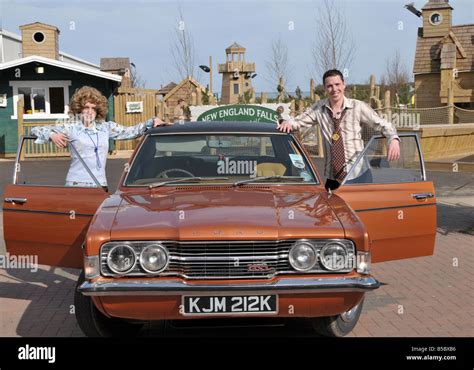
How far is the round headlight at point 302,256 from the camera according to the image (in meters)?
4.07

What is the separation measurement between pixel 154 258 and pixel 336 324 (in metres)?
1.59

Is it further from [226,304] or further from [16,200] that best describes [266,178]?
[16,200]

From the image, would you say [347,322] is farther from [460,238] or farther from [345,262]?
[460,238]

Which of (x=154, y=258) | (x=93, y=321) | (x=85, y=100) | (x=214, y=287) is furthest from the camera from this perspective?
(x=85, y=100)

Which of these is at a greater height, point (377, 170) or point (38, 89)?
point (38, 89)

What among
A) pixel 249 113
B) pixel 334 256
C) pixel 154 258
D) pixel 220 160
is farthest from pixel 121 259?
pixel 249 113

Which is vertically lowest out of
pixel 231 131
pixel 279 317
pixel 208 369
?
pixel 208 369

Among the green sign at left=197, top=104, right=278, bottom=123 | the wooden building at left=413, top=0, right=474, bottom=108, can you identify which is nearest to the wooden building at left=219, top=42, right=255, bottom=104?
the wooden building at left=413, top=0, right=474, bottom=108

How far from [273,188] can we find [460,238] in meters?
5.03

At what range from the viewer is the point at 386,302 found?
6.04 metres

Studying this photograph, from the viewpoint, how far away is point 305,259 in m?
4.10

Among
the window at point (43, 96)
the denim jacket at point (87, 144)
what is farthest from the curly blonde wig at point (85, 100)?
the window at point (43, 96)

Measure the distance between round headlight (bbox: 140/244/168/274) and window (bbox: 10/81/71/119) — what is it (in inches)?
774

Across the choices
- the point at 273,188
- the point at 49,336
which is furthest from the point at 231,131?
the point at 49,336
